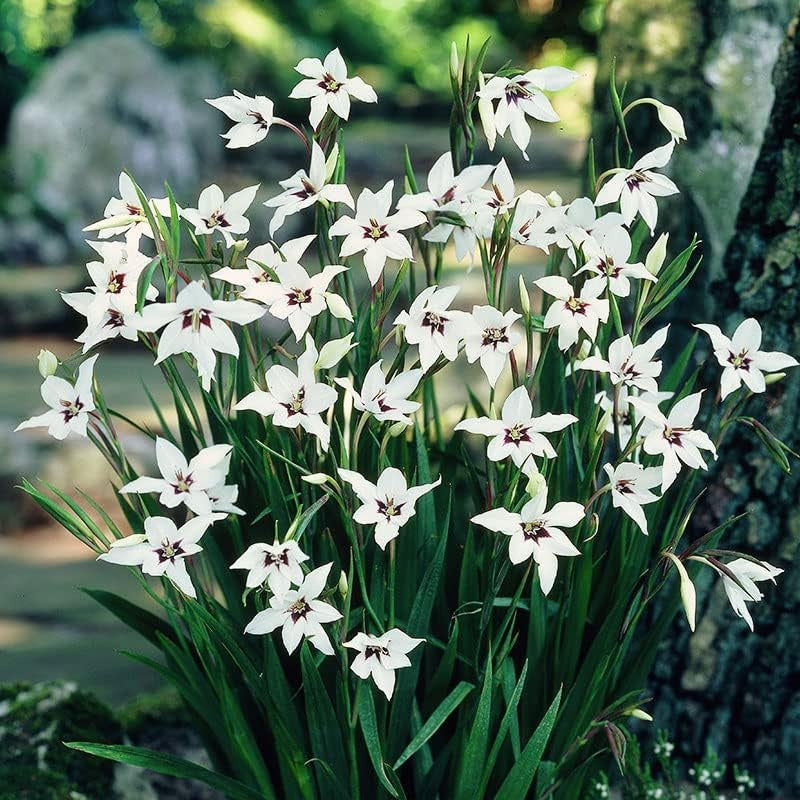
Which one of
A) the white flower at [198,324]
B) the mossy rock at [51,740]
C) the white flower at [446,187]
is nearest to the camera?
the white flower at [198,324]

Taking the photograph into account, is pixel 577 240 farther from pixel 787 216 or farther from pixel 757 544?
pixel 757 544

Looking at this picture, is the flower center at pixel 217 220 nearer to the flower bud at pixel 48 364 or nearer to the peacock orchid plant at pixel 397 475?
the peacock orchid plant at pixel 397 475

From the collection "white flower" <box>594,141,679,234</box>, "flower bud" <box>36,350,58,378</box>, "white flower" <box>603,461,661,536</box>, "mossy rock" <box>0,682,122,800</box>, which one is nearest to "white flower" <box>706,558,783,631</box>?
"white flower" <box>603,461,661,536</box>

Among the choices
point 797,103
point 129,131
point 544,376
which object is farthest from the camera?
point 129,131

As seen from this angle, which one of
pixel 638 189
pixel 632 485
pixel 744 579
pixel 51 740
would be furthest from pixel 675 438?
pixel 51 740

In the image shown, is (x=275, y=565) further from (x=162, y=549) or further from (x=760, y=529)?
(x=760, y=529)

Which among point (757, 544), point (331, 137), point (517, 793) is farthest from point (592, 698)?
point (331, 137)

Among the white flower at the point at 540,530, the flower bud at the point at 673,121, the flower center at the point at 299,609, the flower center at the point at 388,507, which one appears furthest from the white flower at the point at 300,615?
the flower bud at the point at 673,121
